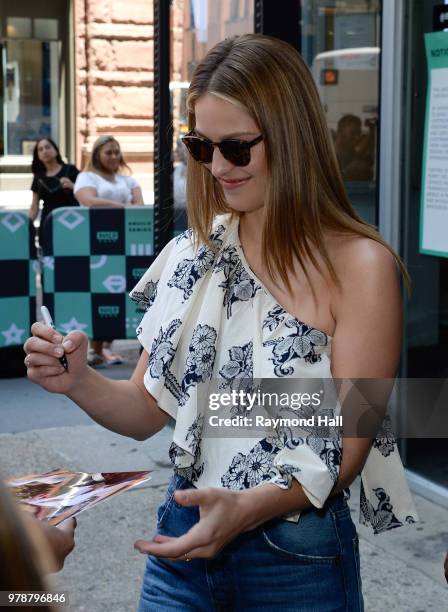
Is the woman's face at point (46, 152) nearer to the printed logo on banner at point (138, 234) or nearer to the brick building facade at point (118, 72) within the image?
the printed logo on banner at point (138, 234)

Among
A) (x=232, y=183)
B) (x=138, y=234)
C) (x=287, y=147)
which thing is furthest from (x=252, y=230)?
(x=138, y=234)

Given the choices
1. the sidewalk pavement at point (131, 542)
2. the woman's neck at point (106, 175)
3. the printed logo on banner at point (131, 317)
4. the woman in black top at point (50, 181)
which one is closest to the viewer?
the sidewalk pavement at point (131, 542)

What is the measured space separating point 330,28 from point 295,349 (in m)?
3.91

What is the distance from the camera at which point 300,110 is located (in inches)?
73.5

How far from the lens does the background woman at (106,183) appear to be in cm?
836

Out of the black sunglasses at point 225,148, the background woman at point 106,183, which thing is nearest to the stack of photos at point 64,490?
the black sunglasses at point 225,148

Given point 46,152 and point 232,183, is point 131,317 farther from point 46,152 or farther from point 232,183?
point 232,183

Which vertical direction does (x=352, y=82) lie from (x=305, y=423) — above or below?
above

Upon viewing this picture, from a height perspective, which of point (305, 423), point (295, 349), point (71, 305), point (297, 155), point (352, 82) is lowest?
point (71, 305)

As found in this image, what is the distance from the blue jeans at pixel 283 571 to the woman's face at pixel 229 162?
56 centimetres

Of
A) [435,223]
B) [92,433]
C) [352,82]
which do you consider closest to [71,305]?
[92,433]

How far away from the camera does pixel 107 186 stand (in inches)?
336

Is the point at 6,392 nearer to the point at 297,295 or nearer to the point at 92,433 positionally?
the point at 92,433

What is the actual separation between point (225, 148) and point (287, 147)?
12 centimetres
